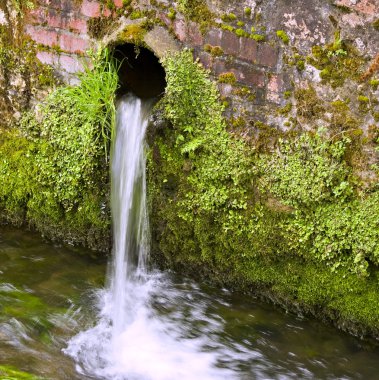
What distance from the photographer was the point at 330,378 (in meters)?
3.08

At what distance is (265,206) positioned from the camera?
342 cm

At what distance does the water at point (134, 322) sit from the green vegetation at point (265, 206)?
174 millimetres

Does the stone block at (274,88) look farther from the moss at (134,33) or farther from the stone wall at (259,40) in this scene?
the moss at (134,33)

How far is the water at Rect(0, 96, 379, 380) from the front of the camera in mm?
2959

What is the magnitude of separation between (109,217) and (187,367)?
4.74 ft

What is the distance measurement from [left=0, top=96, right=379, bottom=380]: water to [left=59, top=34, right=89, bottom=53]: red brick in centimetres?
51

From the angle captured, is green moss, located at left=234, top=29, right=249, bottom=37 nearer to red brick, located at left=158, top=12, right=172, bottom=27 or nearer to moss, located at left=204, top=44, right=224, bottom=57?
moss, located at left=204, top=44, right=224, bottom=57

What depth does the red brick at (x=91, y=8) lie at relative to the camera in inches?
146

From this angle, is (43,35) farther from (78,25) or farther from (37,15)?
(78,25)

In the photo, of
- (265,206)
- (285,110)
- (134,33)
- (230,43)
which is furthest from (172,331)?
(134,33)

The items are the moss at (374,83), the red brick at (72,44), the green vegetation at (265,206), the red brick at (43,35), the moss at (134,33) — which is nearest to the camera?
the moss at (374,83)

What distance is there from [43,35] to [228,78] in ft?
5.14

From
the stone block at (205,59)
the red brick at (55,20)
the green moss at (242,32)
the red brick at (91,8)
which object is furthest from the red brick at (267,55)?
the red brick at (55,20)

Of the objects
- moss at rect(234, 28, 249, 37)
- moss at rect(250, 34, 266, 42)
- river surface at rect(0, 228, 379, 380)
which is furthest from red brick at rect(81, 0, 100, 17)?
river surface at rect(0, 228, 379, 380)
